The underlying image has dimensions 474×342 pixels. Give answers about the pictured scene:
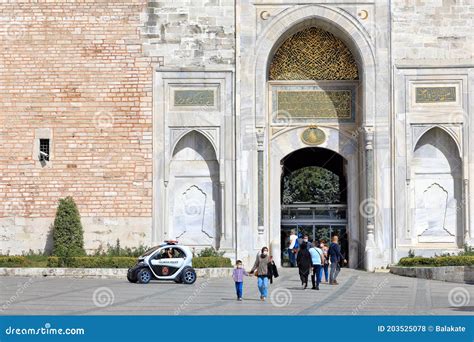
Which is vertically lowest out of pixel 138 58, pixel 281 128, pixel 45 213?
pixel 45 213

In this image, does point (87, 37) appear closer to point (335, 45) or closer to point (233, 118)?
point (233, 118)

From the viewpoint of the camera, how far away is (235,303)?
62.3ft

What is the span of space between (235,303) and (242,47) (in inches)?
454

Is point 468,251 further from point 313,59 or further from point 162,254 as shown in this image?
point 162,254

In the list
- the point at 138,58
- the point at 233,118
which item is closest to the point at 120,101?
the point at 138,58

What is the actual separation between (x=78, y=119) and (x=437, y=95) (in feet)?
31.9

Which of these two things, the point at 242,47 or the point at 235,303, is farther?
the point at 242,47

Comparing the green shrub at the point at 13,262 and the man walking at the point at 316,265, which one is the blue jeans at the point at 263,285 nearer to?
the man walking at the point at 316,265

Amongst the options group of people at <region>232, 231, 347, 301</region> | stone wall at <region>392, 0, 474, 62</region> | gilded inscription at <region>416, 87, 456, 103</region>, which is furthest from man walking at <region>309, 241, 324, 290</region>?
stone wall at <region>392, 0, 474, 62</region>

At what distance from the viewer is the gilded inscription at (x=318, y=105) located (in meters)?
29.9

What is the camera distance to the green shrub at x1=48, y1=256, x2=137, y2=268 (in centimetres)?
2610

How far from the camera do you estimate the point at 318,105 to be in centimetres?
Answer: 2991

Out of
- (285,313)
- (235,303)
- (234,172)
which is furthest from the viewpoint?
(234,172)

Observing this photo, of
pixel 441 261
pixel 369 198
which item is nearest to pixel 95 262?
pixel 369 198
